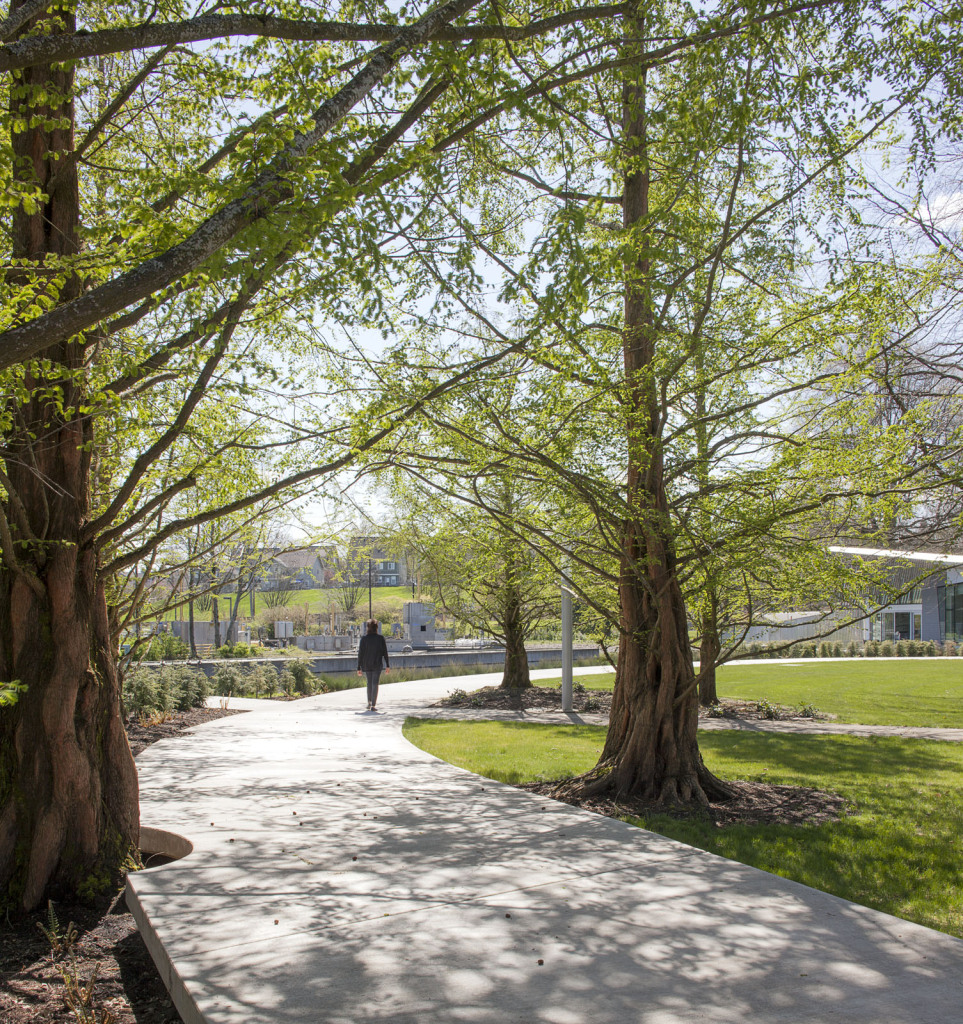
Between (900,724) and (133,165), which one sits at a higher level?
(133,165)

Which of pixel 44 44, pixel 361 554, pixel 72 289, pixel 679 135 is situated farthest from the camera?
pixel 361 554

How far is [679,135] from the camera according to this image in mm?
6230

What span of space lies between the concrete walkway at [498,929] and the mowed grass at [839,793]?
58cm

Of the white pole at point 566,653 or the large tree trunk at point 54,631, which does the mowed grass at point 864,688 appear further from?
the large tree trunk at point 54,631

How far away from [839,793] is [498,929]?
5.49 m

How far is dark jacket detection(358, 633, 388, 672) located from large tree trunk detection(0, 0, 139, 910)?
10329 mm

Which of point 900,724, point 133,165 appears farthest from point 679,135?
point 900,724

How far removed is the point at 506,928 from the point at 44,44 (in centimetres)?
440

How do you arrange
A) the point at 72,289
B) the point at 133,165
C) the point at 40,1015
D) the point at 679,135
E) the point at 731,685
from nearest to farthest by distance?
the point at 40,1015, the point at 72,289, the point at 679,135, the point at 133,165, the point at 731,685

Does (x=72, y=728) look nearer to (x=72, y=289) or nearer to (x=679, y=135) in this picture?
(x=72, y=289)

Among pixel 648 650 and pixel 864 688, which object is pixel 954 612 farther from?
pixel 648 650

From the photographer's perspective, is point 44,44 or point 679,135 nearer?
point 44,44

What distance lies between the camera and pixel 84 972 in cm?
418

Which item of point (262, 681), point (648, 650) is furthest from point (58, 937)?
point (262, 681)
